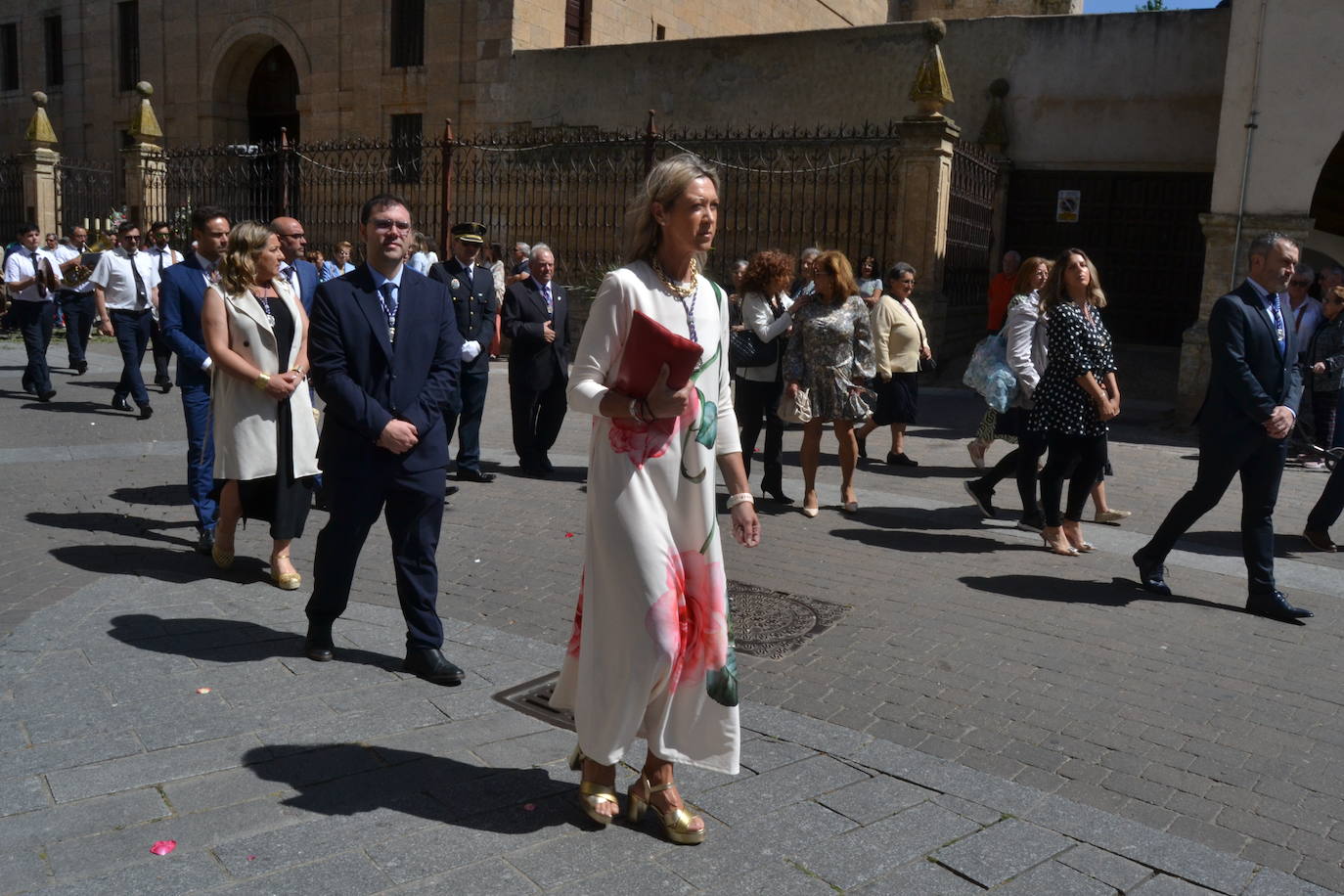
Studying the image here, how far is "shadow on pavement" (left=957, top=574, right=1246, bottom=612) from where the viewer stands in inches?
258

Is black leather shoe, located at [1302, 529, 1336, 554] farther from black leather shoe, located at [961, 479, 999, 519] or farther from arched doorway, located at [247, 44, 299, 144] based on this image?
arched doorway, located at [247, 44, 299, 144]

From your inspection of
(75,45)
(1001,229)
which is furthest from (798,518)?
(75,45)

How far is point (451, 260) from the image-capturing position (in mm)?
9383

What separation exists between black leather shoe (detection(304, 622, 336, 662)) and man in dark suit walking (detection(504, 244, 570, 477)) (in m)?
4.75

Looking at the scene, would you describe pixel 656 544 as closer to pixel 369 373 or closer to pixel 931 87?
pixel 369 373

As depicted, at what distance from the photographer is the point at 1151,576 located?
22.1 ft

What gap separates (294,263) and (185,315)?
77cm

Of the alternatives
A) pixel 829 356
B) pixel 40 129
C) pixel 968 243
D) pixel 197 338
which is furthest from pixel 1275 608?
pixel 40 129

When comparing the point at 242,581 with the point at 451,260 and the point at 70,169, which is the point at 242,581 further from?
the point at 70,169

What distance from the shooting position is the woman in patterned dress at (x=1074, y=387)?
7.23 meters

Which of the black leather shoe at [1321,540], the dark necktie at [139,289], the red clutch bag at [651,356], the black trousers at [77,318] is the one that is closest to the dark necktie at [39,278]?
the black trousers at [77,318]

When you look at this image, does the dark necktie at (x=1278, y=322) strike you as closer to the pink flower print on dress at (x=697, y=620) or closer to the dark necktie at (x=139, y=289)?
the pink flower print on dress at (x=697, y=620)

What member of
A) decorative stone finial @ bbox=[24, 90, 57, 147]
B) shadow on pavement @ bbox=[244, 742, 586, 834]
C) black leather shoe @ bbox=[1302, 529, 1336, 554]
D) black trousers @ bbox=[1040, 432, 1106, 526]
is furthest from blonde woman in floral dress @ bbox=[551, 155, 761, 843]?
decorative stone finial @ bbox=[24, 90, 57, 147]

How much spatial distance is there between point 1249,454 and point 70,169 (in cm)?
2735
